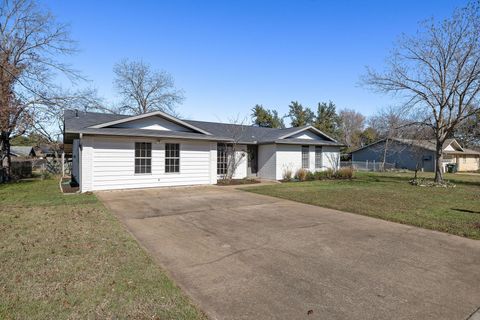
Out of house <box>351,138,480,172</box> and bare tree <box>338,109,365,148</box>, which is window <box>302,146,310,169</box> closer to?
house <box>351,138,480,172</box>

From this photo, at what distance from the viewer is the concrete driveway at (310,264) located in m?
3.45

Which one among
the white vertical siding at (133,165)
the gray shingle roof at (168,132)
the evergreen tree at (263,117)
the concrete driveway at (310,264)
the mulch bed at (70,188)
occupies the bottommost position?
the concrete driveway at (310,264)

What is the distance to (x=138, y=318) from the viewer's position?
121 inches

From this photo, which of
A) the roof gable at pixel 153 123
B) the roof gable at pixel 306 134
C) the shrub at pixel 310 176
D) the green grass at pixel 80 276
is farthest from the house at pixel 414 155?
the green grass at pixel 80 276

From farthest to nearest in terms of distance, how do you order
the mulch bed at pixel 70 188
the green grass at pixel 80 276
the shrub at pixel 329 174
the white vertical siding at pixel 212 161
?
the shrub at pixel 329 174 < the white vertical siding at pixel 212 161 < the mulch bed at pixel 70 188 < the green grass at pixel 80 276

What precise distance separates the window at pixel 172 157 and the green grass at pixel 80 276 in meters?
7.68

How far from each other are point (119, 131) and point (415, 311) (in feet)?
42.0

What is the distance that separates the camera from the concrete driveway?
345cm

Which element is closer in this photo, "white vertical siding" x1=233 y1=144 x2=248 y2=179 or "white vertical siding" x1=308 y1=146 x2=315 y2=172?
"white vertical siding" x1=233 y1=144 x2=248 y2=179

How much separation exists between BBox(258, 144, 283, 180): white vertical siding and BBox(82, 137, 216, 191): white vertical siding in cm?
485

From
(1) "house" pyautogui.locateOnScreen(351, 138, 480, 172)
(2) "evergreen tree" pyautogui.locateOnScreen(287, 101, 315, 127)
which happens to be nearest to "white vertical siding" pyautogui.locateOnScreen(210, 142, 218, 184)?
(1) "house" pyautogui.locateOnScreen(351, 138, 480, 172)

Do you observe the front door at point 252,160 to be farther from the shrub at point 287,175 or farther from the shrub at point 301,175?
the shrub at point 301,175

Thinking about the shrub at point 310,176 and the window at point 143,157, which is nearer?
the window at point 143,157

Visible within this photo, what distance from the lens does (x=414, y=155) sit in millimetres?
33156
